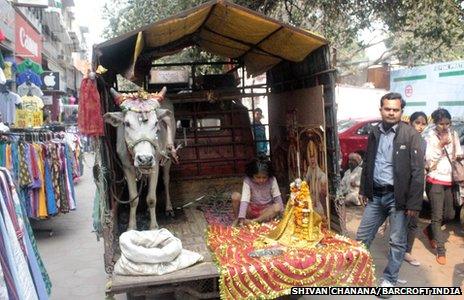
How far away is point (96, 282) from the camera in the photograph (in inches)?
212

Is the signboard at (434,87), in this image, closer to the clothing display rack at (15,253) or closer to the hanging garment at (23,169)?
the hanging garment at (23,169)

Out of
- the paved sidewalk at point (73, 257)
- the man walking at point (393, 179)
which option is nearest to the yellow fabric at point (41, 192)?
the paved sidewalk at point (73, 257)

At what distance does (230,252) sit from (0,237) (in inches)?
87.0

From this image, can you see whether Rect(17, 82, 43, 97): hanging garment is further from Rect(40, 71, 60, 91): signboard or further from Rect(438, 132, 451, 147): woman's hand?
Rect(438, 132, 451, 147): woman's hand

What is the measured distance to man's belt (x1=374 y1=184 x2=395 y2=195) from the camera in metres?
4.56

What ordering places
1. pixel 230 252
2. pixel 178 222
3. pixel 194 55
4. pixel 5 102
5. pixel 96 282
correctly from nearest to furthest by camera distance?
1. pixel 230 252
2. pixel 96 282
3. pixel 178 222
4. pixel 5 102
5. pixel 194 55

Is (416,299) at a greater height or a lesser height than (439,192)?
lesser

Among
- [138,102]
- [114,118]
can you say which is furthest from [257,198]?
[114,118]

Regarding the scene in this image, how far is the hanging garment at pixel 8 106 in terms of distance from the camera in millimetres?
8234

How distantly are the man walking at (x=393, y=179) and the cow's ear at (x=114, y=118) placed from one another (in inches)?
111

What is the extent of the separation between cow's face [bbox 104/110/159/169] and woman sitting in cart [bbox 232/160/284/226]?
54.2 inches

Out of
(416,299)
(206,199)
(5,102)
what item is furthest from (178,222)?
(5,102)

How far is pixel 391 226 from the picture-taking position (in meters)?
4.58

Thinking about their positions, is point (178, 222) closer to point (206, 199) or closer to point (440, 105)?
point (206, 199)
